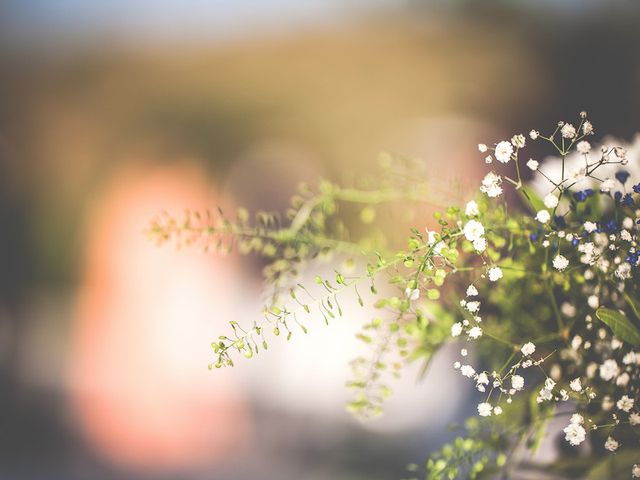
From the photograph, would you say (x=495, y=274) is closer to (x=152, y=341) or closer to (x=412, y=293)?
(x=412, y=293)

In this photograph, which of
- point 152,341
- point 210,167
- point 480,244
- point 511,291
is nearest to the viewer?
point 480,244

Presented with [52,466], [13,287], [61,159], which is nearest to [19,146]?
[61,159]

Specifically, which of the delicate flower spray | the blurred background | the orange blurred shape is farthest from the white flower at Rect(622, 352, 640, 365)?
the orange blurred shape

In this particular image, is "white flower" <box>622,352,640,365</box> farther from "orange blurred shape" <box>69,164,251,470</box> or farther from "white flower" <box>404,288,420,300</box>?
"orange blurred shape" <box>69,164,251,470</box>

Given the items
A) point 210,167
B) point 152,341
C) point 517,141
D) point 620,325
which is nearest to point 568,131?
point 517,141

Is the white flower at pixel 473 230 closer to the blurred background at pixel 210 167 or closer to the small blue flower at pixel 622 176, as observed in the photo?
the small blue flower at pixel 622 176

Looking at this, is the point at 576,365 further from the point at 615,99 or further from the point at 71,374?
the point at 71,374

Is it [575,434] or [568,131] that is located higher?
[568,131]
